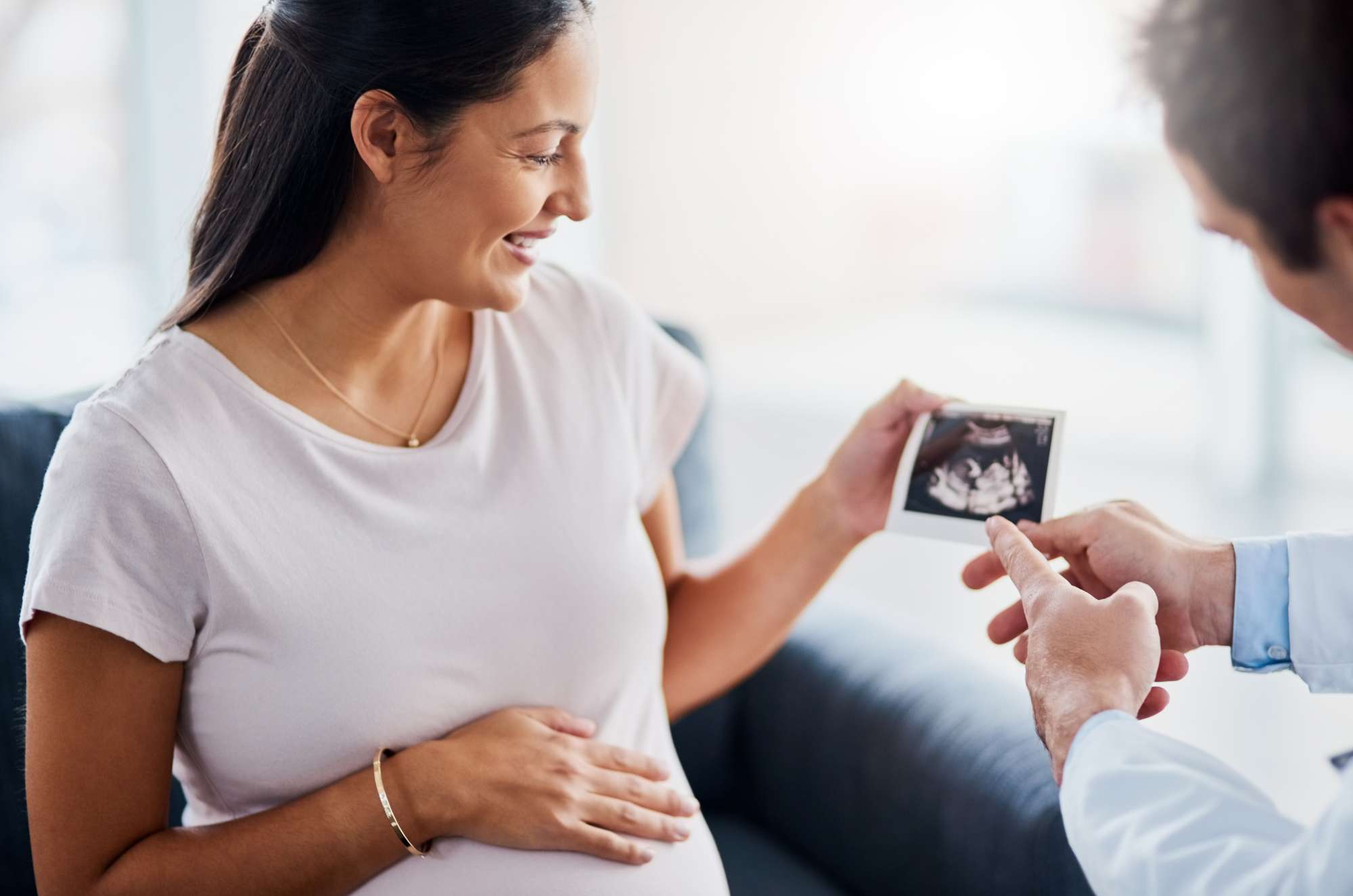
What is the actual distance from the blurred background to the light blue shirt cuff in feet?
1.43

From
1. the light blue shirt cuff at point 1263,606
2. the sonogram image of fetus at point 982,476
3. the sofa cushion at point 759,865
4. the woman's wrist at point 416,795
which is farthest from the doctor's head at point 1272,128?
the sofa cushion at point 759,865

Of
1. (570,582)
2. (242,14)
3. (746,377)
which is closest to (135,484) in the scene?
(570,582)

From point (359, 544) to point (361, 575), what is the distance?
0.09ft

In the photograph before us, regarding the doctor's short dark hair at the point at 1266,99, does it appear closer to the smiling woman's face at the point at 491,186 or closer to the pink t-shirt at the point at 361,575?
the smiling woman's face at the point at 491,186

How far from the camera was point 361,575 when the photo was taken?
1.13 meters

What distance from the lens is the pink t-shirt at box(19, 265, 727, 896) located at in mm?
1047

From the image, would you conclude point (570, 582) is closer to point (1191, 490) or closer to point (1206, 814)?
point (1206, 814)

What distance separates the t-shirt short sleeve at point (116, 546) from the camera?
3.30 ft

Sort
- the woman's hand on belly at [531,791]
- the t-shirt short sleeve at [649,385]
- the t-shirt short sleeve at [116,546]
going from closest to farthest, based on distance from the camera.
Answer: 1. the t-shirt short sleeve at [116,546]
2. the woman's hand on belly at [531,791]
3. the t-shirt short sleeve at [649,385]

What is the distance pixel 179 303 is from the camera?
1.21 meters

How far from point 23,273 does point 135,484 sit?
7.24ft

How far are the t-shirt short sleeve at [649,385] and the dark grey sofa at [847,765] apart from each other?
0.30 meters

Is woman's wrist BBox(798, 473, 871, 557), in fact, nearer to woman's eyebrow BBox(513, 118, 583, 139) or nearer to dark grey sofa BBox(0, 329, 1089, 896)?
dark grey sofa BBox(0, 329, 1089, 896)

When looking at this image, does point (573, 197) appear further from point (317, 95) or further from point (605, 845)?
point (605, 845)
